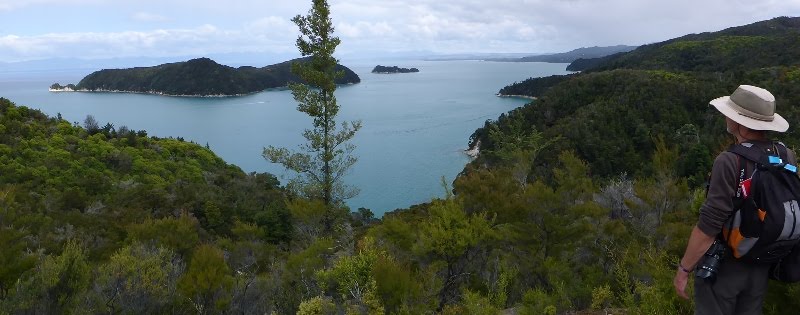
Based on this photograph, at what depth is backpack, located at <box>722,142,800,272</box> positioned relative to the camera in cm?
212

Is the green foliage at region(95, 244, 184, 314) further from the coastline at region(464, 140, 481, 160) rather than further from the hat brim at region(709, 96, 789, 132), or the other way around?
the coastline at region(464, 140, 481, 160)

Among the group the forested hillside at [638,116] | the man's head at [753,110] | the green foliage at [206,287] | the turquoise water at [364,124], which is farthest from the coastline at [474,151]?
the man's head at [753,110]

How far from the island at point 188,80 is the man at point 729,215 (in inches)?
3787

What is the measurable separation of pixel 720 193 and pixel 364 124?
64.3 metres

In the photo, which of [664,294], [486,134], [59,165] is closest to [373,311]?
[664,294]

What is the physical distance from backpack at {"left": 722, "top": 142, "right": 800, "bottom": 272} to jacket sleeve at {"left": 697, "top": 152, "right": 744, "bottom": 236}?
0.03 meters

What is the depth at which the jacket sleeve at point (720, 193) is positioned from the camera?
2.18m

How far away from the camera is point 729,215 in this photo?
2203mm

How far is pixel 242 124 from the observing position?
2623 inches

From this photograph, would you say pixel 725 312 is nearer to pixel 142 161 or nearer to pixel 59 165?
pixel 59 165

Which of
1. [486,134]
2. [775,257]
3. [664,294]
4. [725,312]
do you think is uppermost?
[775,257]

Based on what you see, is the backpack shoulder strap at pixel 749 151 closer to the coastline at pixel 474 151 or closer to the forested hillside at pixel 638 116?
the forested hillside at pixel 638 116

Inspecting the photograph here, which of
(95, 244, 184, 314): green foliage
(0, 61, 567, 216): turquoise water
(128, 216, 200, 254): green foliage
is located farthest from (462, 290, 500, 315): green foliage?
(0, 61, 567, 216): turquoise water

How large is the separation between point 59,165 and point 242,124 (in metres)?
45.6
